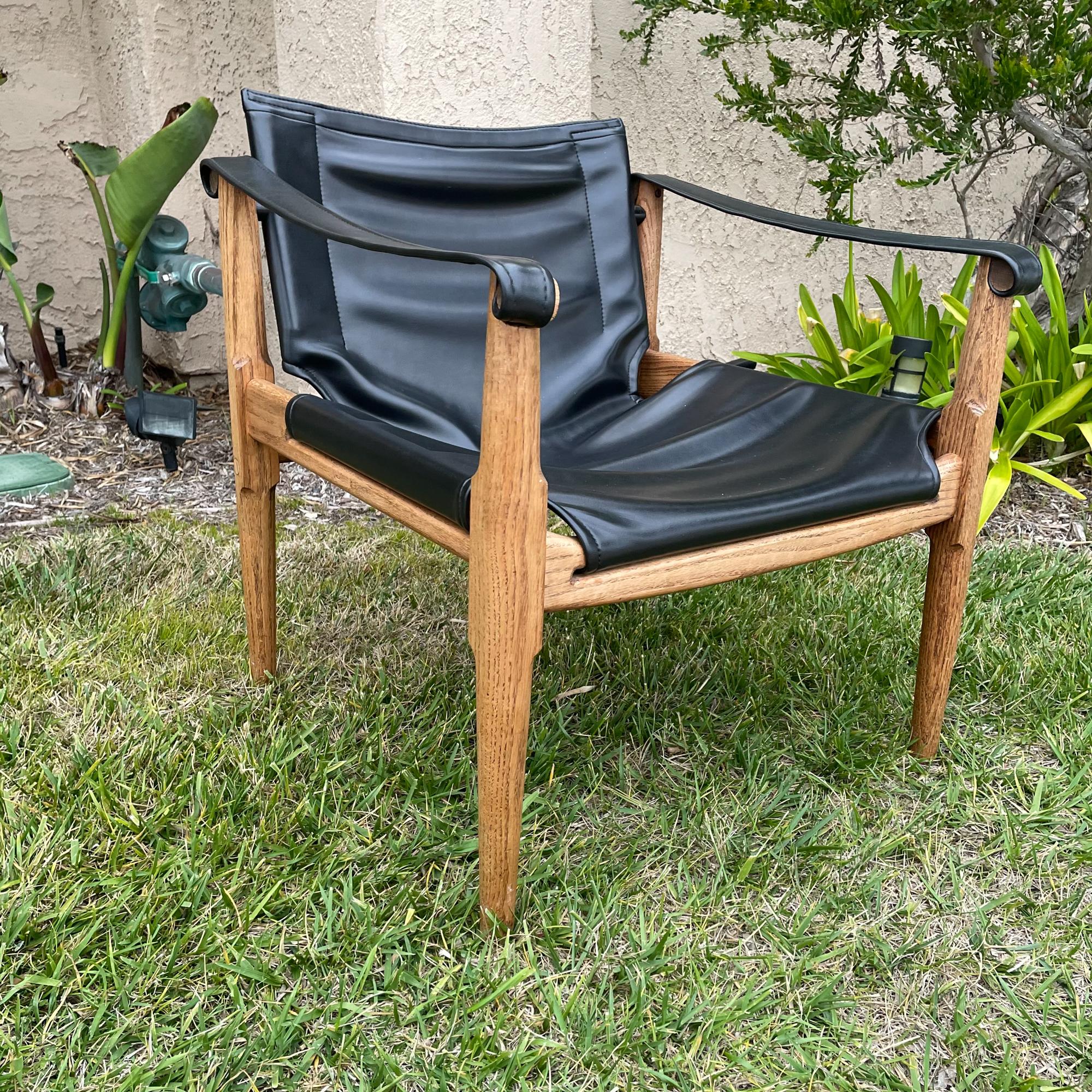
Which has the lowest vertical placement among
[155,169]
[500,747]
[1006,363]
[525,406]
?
[500,747]

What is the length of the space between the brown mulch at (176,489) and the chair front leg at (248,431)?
2.49 feet

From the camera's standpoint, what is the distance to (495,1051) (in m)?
1.05

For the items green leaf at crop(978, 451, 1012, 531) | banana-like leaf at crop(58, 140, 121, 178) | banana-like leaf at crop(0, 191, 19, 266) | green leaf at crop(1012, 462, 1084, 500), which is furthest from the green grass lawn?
banana-like leaf at crop(58, 140, 121, 178)

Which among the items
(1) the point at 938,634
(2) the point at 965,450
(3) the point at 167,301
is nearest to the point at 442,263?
(2) the point at 965,450

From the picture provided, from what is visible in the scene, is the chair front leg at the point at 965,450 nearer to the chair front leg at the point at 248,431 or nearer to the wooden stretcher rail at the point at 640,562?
the wooden stretcher rail at the point at 640,562

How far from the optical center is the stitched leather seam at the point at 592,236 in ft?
5.83

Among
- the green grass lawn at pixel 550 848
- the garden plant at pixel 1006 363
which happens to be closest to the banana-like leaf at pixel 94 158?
the green grass lawn at pixel 550 848

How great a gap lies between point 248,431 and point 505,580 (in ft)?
2.18

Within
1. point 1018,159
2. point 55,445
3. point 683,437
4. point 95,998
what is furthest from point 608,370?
point 1018,159

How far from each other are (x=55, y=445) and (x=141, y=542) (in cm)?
71

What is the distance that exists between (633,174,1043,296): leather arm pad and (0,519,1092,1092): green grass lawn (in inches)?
27.1

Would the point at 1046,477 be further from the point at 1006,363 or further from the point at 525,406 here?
the point at 525,406

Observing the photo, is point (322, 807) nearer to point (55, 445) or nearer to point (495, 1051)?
point (495, 1051)

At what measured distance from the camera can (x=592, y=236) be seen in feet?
5.88
